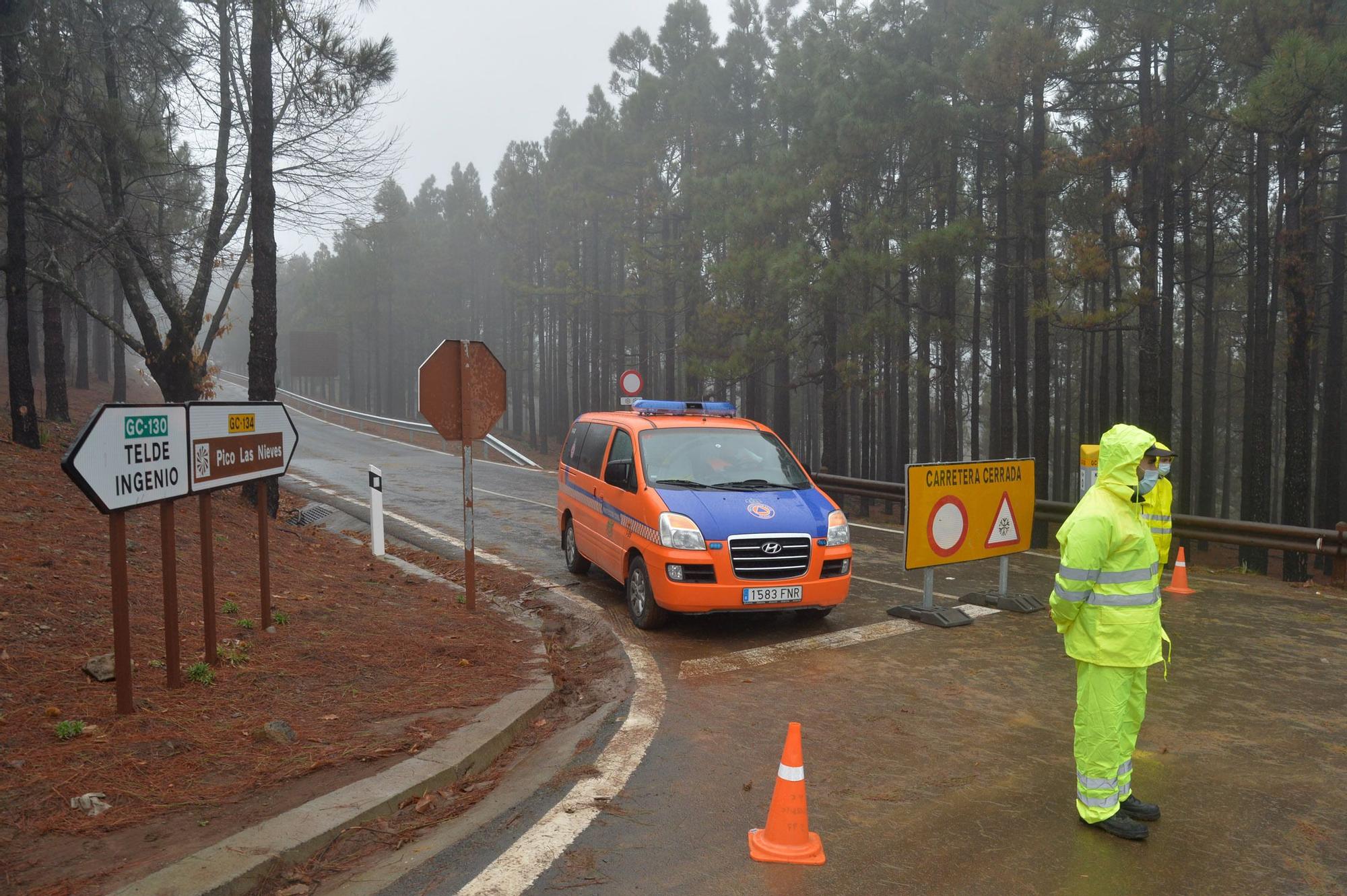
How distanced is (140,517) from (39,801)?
7213mm

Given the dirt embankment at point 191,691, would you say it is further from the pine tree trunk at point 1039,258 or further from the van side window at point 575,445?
the pine tree trunk at point 1039,258

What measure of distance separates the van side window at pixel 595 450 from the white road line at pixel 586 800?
2.93 metres

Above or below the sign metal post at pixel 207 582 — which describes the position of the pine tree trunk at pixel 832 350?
above

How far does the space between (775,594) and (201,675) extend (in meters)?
4.57

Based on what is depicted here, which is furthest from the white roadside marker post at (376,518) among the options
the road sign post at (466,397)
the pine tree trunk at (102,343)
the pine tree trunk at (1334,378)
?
the pine tree trunk at (102,343)

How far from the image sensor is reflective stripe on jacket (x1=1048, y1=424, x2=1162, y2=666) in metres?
4.56

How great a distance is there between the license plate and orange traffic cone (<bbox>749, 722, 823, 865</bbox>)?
394cm

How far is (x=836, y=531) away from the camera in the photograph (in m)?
8.68

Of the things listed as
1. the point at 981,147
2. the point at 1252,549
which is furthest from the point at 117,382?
the point at 1252,549

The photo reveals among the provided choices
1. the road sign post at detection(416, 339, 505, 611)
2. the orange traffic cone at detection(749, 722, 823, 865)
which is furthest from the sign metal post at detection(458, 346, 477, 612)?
the orange traffic cone at detection(749, 722, 823, 865)

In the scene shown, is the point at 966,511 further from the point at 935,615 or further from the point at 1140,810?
the point at 1140,810

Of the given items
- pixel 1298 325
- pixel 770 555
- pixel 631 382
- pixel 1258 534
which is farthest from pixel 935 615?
pixel 631 382

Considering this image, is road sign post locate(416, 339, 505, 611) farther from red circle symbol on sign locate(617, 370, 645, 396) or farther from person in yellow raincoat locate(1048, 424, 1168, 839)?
red circle symbol on sign locate(617, 370, 645, 396)

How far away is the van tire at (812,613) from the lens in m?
9.15
